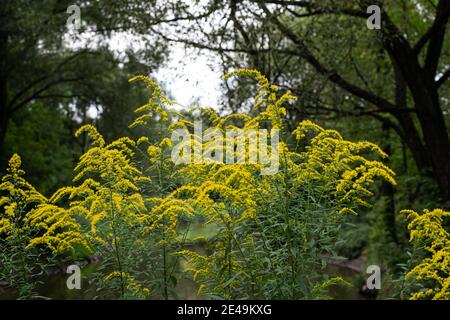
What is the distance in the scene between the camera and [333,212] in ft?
12.3

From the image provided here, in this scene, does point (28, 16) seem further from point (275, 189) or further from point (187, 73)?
point (275, 189)

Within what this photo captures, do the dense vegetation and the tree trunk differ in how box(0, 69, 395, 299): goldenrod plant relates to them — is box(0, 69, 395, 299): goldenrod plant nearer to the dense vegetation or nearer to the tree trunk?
the dense vegetation

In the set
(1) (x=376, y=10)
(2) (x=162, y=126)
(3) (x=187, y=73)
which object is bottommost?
(2) (x=162, y=126)

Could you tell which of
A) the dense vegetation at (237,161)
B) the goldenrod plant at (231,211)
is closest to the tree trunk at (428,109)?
the dense vegetation at (237,161)

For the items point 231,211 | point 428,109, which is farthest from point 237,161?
point 428,109

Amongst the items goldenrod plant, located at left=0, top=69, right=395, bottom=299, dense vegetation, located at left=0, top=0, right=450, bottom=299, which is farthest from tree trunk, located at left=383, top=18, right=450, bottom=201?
goldenrod plant, located at left=0, top=69, right=395, bottom=299

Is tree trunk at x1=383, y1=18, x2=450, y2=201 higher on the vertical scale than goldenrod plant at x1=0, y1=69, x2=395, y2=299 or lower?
higher

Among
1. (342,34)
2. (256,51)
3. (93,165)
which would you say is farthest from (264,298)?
(342,34)

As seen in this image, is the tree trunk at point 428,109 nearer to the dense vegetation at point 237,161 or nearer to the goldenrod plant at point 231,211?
the dense vegetation at point 237,161

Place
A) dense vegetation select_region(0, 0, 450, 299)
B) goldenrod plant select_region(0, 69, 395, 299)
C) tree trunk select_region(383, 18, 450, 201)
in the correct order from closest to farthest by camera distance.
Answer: goldenrod plant select_region(0, 69, 395, 299) → dense vegetation select_region(0, 0, 450, 299) → tree trunk select_region(383, 18, 450, 201)

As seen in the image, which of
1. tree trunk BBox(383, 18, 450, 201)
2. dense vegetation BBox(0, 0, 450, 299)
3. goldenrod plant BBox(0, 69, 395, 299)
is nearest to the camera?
goldenrod plant BBox(0, 69, 395, 299)

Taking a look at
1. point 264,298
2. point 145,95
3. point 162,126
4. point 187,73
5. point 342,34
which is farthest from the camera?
point 145,95

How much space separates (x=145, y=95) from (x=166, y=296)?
60.0 feet

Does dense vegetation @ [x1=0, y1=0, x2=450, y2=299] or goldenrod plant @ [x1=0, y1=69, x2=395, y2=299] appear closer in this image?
goldenrod plant @ [x1=0, y1=69, x2=395, y2=299]
